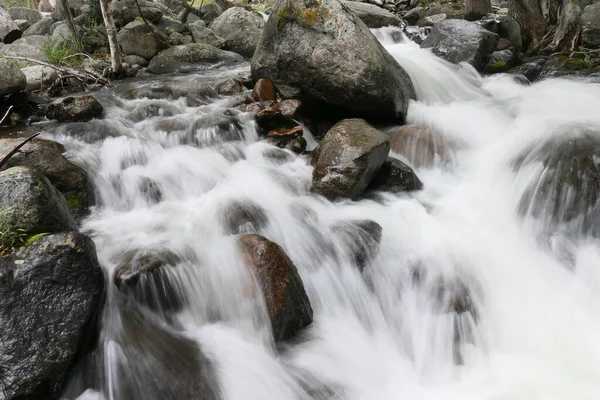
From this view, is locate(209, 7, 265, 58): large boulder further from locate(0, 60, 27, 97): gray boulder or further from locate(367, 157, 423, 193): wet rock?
locate(367, 157, 423, 193): wet rock

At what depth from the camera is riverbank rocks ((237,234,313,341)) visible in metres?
3.16

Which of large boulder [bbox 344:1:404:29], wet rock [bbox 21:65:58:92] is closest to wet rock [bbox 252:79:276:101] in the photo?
wet rock [bbox 21:65:58:92]

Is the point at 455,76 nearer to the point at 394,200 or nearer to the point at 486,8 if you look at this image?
the point at 394,200

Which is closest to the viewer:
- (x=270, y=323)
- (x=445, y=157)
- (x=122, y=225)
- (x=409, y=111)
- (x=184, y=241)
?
(x=270, y=323)

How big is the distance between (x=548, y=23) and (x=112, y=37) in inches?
398

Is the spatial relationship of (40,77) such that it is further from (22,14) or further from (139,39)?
(22,14)

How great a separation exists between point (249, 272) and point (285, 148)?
118 inches

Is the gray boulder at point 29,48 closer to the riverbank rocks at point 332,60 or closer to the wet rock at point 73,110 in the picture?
the wet rock at point 73,110

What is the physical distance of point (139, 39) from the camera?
35.2 feet

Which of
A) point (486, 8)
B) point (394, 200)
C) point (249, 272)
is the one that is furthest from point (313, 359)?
point (486, 8)

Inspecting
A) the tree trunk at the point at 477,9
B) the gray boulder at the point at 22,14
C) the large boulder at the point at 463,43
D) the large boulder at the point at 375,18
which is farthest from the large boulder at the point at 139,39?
the gray boulder at the point at 22,14

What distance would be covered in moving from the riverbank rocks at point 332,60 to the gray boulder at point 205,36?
6.20m

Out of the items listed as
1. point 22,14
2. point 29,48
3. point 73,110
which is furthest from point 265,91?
point 22,14

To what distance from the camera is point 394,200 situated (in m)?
4.98
